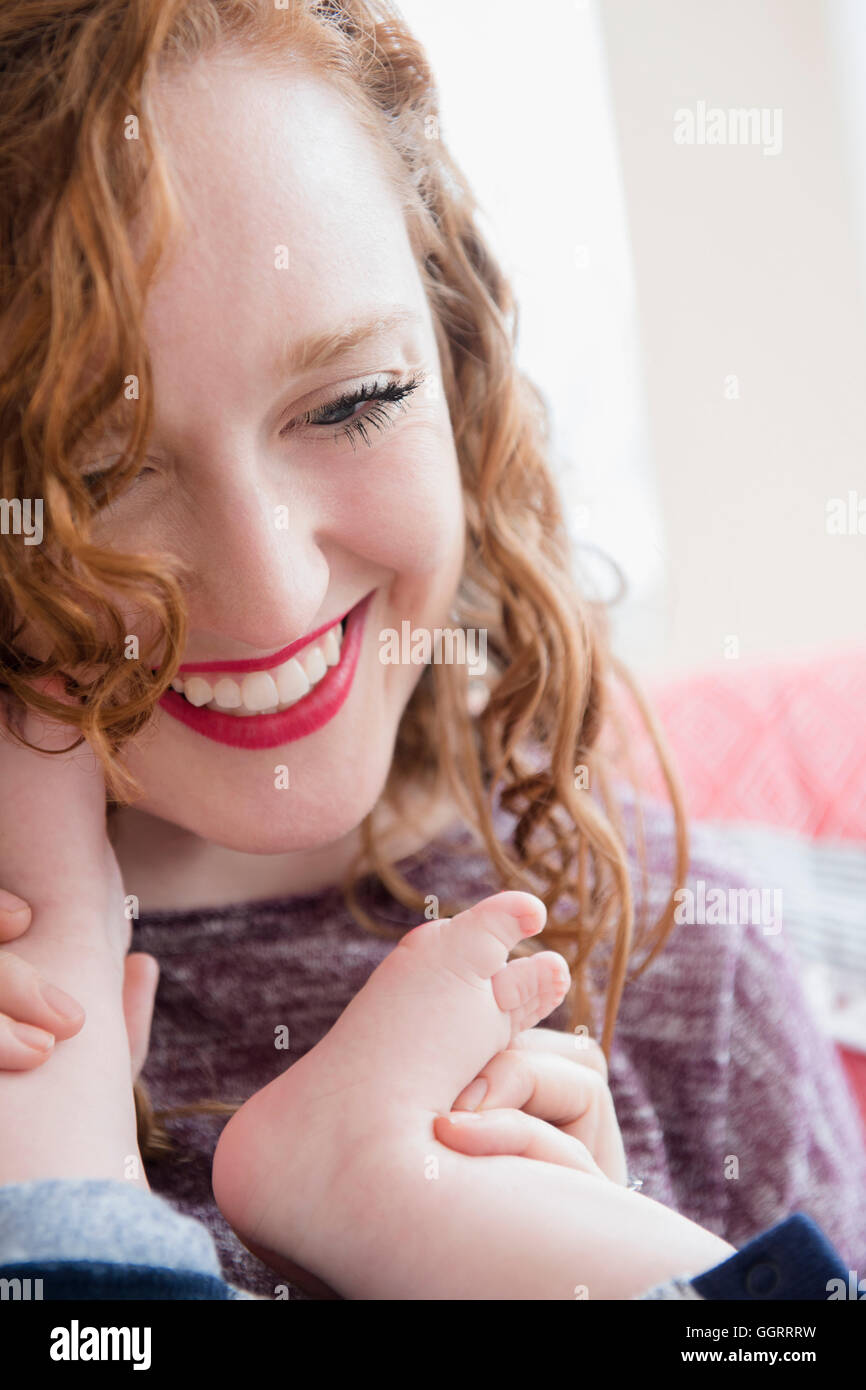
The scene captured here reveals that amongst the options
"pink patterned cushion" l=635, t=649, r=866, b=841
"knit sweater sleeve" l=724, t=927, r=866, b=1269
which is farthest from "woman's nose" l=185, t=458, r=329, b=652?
"pink patterned cushion" l=635, t=649, r=866, b=841

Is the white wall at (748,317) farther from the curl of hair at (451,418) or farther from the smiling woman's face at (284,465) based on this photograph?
the smiling woman's face at (284,465)

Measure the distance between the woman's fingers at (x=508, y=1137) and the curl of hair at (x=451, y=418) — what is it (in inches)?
7.6

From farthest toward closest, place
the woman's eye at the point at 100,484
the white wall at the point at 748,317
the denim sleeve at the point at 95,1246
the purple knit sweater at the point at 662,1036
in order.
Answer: the white wall at the point at 748,317, the purple knit sweater at the point at 662,1036, the woman's eye at the point at 100,484, the denim sleeve at the point at 95,1246

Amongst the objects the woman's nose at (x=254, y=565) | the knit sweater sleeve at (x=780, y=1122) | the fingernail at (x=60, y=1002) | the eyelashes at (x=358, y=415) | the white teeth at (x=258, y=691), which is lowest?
the knit sweater sleeve at (x=780, y=1122)

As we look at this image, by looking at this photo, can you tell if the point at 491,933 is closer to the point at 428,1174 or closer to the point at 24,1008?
the point at 428,1174

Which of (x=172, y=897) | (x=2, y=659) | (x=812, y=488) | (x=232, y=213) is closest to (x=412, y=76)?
(x=232, y=213)

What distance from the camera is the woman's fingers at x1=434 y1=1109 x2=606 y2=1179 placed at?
0.60 m

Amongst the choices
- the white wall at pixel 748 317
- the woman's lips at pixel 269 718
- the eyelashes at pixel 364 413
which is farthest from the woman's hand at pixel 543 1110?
the white wall at pixel 748 317

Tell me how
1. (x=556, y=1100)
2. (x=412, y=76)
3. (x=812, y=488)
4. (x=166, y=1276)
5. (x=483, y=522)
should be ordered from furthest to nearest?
(x=812, y=488) < (x=483, y=522) < (x=412, y=76) < (x=556, y=1100) < (x=166, y=1276)

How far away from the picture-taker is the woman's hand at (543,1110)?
0.61 meters

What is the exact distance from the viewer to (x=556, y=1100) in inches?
25.7

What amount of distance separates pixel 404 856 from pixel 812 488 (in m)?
1.47

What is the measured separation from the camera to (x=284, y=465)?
671mm
